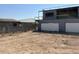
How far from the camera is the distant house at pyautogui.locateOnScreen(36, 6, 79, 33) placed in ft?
24.5

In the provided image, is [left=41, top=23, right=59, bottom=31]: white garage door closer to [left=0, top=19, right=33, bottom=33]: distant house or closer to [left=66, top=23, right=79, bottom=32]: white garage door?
[left=66, top=23, right=79, bottom=32]: white garage door

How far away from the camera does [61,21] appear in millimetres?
7957

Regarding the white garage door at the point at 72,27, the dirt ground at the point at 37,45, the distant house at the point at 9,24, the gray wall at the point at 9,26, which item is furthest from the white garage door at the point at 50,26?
the distant house at the point at 9,24

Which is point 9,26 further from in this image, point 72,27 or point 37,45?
point 72,27

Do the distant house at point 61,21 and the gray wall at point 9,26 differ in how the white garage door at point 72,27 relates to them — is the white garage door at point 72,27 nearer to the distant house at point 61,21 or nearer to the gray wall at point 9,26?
the distant house at point 61,21

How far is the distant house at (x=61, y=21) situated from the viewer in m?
7.46

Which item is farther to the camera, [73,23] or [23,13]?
[73,23]

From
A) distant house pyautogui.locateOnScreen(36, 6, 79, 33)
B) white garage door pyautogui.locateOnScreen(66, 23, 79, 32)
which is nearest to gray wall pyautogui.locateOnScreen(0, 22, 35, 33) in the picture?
distant house pyautogui.locateOnScreen(36, 6, 79, 33)

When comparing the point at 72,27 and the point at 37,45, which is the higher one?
the point at 37,45

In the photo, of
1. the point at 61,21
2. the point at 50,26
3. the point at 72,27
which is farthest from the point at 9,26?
the point at 50,26
